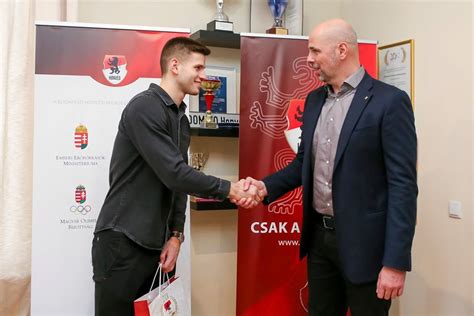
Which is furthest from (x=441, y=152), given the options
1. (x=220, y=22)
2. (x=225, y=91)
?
(x=220, y=22)

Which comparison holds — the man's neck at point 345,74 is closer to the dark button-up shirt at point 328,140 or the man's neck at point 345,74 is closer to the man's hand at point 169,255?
the dark button-up shirt at point 328,140

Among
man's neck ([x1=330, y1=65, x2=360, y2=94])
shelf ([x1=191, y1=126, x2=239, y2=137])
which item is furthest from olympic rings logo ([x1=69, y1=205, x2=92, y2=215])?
man's neck ([x1=330, y1=65, x2=360, y2=94])

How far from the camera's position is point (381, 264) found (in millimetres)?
1950

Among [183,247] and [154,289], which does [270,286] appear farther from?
[154,289]

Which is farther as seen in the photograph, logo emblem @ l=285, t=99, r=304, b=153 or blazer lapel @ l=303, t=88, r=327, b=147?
logo emblem @ l=285, t=99, r=304, b=153

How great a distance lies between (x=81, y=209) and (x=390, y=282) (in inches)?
63.7

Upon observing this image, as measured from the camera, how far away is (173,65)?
7.03 feet

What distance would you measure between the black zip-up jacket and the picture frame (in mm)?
1290

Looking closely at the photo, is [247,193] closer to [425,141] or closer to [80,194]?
[80,194]

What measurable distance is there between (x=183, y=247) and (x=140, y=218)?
0.82 metres

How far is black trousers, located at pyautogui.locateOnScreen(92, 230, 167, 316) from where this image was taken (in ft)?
6.38

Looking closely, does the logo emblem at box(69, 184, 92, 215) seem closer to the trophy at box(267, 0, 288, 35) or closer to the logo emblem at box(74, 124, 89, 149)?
the logo emblem at box(74, 124, 89, 149)

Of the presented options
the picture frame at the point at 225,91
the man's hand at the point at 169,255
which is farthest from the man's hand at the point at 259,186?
the picture frame at the point at 225,91

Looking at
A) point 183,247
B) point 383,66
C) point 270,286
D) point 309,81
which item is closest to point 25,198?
point 183,247
